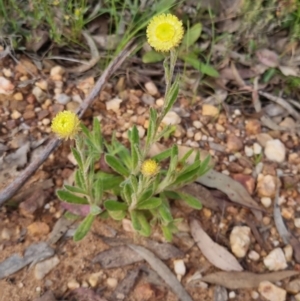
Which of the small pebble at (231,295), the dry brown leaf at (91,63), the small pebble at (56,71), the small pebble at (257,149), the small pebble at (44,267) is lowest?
the small pebble at (231,295)

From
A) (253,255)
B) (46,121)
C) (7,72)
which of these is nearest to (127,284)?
(253,255)

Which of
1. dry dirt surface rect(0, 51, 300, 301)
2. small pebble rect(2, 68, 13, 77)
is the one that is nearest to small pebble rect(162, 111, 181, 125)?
dry dirt surface rect(0, 51, 300, 301)

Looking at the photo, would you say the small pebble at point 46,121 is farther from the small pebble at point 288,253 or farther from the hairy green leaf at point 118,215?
the small pebble at point 288,253

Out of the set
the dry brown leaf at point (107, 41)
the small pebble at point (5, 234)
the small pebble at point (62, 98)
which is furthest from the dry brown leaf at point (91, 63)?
the small pebble at point (5, 234)

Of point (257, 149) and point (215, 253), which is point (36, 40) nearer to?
point (257, 149)

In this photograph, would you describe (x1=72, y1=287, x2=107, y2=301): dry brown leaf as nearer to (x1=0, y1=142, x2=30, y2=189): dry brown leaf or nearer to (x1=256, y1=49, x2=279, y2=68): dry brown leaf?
(x1=0, y1=142, x2=30, y2=189): dry brown leaf

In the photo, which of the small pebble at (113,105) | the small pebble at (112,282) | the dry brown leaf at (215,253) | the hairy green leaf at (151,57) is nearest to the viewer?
the small pebble at (112,282)

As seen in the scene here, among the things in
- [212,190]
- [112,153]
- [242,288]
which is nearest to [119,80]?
[112,153]
